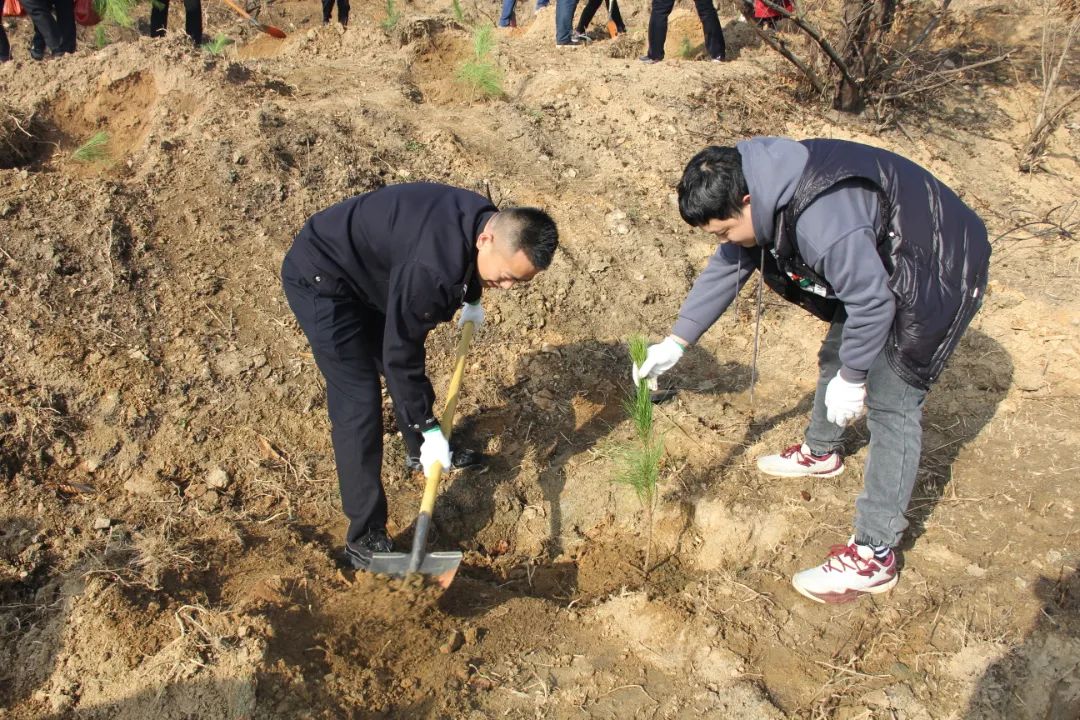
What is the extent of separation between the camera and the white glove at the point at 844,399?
2.37 m

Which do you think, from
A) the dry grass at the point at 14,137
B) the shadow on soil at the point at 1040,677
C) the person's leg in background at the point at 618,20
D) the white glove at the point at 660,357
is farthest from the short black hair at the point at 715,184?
the person's leg in background at the point at 618,20

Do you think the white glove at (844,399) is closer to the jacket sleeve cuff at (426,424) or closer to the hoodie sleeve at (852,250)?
the hoodie sleeve at (852,250)

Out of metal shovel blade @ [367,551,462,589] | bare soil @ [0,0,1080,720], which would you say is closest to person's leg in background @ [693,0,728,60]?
bare soil @ [0,0,1080,720]

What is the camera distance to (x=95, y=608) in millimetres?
2387

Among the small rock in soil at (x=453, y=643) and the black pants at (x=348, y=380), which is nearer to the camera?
the small rock in soil at (x=453, y=643)

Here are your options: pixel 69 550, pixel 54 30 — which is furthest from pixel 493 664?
pixel 54 30

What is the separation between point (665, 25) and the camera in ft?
22.2

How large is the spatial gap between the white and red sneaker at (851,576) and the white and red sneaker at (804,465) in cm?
53

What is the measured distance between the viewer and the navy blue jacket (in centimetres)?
238

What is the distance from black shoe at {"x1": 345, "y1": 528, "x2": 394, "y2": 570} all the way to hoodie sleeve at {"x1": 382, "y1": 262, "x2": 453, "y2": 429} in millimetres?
542

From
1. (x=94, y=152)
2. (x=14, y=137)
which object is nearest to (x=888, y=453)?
(x=94, y=152)

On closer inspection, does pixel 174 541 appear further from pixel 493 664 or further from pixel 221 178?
pixel 221 178

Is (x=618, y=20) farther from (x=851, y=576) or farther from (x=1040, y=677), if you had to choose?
(x=1040, y=677)

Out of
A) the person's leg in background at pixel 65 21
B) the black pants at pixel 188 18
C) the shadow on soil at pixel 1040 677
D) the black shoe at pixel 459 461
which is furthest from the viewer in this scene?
the black pants at pixel 188 18
